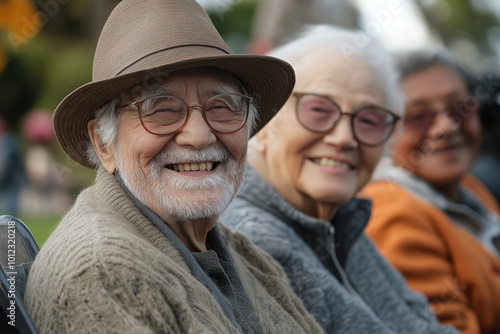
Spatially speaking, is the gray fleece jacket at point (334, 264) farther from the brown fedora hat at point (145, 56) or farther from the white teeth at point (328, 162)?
the brown fedora hat at point (145, 56)

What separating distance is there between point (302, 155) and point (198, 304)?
52.7 inches

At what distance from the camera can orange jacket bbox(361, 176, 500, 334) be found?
354 cm

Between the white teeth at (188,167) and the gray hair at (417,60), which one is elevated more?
the white teeth at (188,167)

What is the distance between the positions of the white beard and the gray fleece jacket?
772 millimetres

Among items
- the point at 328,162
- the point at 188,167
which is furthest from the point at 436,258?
the point at 188,167

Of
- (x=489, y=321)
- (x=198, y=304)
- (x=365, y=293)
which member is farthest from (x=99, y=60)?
(x=489, y=321)

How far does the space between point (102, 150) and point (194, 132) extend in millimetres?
321

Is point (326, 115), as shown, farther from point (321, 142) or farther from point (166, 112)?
point (166, 112)

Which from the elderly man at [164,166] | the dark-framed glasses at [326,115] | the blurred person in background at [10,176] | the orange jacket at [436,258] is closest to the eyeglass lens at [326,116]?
the dark-framed glasses at [326,115]

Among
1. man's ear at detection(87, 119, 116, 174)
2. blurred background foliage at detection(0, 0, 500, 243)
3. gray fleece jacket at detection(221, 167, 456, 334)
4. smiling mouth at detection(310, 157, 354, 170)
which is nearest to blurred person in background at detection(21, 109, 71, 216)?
blurred background foliage at detection(0, 0, 500, 243)

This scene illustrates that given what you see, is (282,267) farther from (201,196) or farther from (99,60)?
(99,60)

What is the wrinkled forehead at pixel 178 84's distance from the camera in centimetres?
196

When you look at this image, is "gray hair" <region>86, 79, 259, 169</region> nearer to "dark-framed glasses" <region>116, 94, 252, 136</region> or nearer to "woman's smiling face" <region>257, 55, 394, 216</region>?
"dark-framed glasses" <region>116, 94, 252, 136</region>

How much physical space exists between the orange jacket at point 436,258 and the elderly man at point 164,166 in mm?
1425
